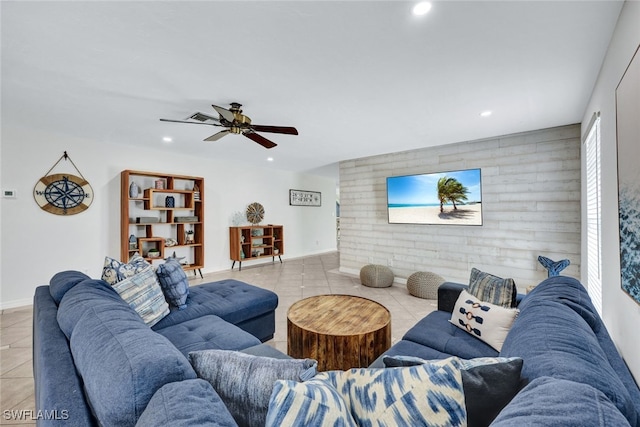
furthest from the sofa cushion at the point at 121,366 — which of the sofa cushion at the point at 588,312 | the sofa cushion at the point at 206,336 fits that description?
the sofa cushion at the point at 588,312

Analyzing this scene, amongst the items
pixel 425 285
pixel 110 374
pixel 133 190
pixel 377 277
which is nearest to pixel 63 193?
pixel 133 190

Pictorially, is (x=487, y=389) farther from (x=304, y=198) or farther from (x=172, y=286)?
(x=304, y=198)

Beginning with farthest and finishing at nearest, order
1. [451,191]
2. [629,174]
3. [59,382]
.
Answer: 1. [451,191]
2. [629,174]
3. [59,382]

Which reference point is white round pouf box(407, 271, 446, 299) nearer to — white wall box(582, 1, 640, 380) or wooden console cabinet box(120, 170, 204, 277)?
white wall box(582, 1, 640, 380)

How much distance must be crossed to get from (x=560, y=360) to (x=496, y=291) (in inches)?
43.2

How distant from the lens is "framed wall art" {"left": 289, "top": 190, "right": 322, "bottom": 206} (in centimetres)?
729

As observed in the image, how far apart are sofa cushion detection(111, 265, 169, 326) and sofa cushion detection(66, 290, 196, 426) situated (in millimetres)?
936

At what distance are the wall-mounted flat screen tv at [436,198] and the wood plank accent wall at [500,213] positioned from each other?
0.41 ft

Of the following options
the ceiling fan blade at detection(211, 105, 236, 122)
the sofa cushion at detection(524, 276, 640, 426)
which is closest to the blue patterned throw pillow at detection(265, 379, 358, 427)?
the sofa cushion at detection(524, 276, 640, 426)

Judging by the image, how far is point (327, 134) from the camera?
3.83m

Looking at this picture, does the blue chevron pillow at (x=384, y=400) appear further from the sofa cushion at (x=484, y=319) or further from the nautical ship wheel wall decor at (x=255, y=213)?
the nautical ship wheel wall decor at (x=255, y=213)

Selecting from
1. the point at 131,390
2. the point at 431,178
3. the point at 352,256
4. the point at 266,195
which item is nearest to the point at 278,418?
the point at 131,390

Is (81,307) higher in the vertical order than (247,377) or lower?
higher

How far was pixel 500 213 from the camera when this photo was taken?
3.96 meters
